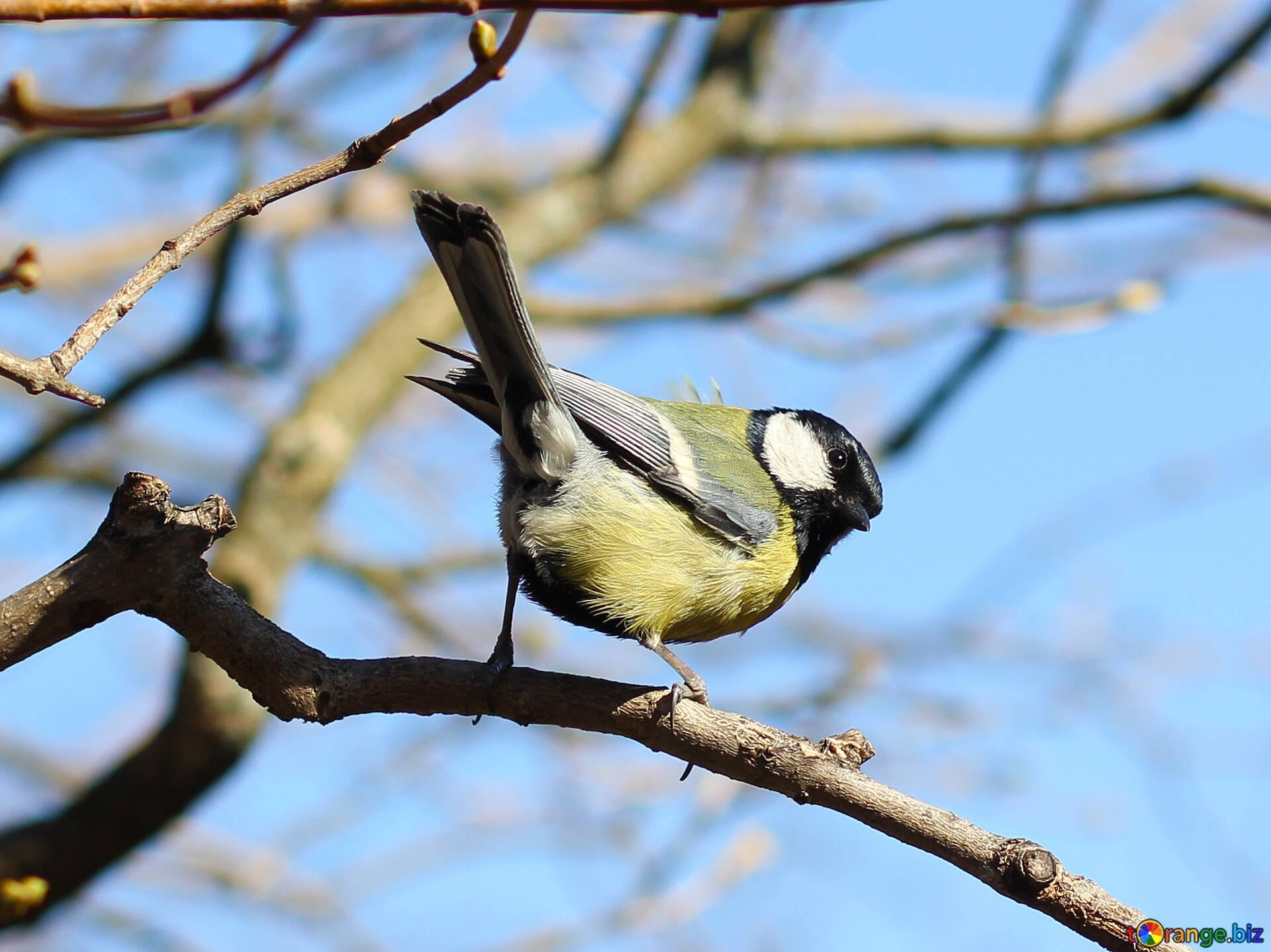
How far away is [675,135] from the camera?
5977 millimetres

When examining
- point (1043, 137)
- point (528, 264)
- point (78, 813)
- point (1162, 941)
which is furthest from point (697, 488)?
point (1043, 137)

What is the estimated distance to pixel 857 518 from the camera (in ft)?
12.7

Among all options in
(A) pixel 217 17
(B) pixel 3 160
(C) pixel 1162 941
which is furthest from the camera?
(B) pixel 3 160

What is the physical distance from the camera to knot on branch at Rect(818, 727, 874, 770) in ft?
7.56

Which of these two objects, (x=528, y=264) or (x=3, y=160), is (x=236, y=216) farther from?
(x=528, y=264)

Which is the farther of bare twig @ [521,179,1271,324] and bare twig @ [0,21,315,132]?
bare twig @ [521,179,1271,324]

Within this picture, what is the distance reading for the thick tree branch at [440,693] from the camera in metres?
1.92

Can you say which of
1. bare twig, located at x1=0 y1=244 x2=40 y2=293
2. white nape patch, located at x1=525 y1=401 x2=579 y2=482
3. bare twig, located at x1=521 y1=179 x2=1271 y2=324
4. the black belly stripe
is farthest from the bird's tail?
bare twig, located at x1=521 y1=179 x2=1271 y2=324

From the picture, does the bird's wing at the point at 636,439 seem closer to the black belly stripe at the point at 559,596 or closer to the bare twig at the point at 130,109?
the black belly stripe at the point at 559,596

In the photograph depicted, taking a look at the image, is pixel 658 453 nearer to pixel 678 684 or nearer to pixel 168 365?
pixel 678 684

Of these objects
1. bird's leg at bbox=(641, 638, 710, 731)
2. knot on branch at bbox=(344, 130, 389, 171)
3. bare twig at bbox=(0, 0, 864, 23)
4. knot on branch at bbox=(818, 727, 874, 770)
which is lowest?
bare twig at bbox=(0, 0, 864, 23)

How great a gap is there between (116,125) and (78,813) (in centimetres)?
296

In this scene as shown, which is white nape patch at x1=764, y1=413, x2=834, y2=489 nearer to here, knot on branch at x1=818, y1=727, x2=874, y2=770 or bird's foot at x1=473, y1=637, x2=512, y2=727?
bird's foot at x1=473, y1=637, x2=512, y2=727
